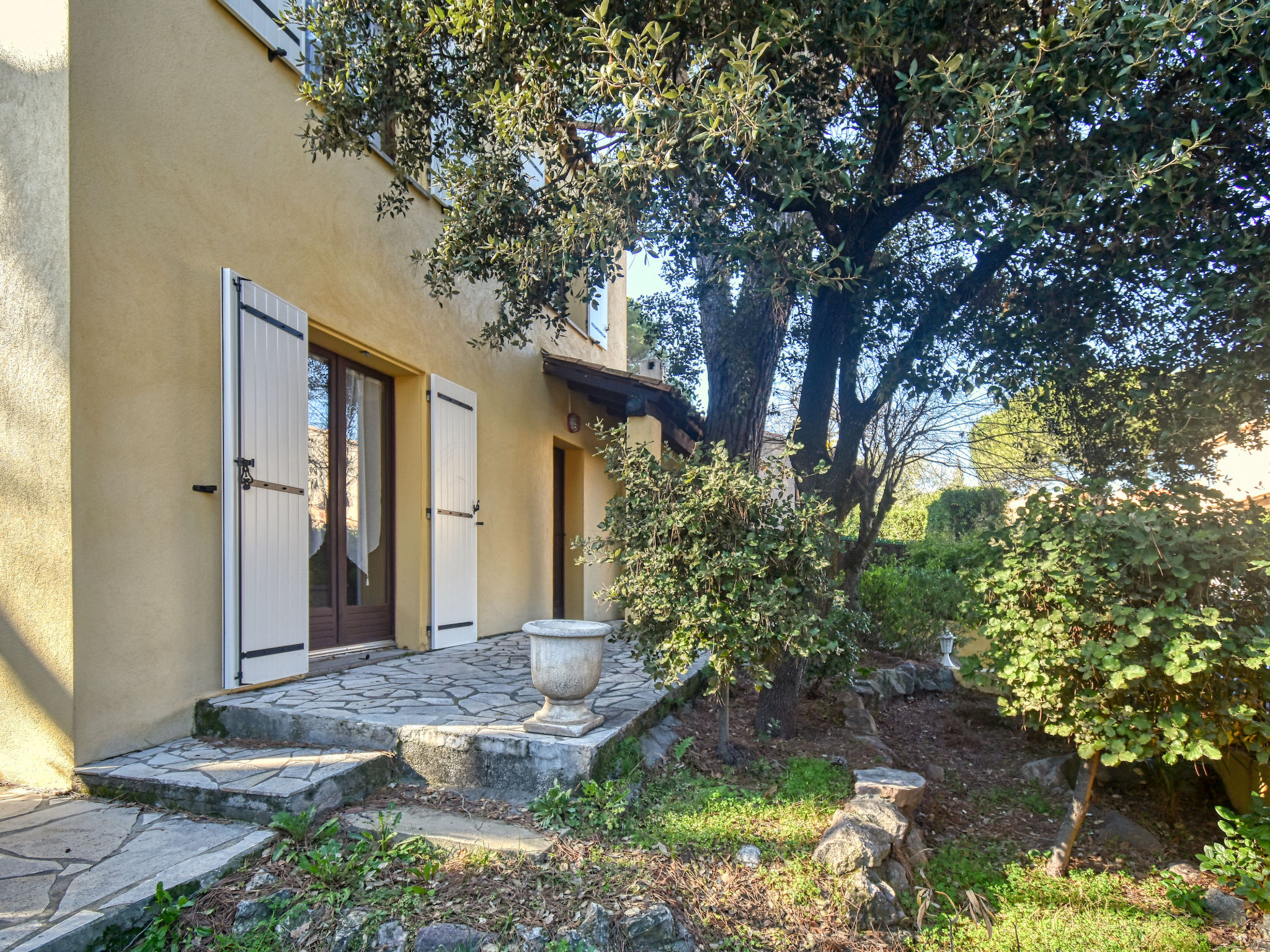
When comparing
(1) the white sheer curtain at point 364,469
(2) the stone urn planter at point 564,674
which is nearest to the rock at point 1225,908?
(2) the stone urn planter at point 564,674

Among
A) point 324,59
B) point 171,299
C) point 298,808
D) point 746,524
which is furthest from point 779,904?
point 324,59

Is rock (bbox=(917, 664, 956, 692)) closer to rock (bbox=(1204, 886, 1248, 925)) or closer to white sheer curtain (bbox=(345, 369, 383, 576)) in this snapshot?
rock (bbox=(1204, 886, 1248, 925))

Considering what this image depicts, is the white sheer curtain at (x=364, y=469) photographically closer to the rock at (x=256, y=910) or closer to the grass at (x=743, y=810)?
the grass at (x=743, y=810)

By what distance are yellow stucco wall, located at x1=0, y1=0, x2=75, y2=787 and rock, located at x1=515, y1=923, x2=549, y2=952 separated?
2334 mm

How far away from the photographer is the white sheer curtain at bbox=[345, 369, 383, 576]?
582 cm

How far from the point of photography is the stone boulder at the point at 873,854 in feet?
10.2

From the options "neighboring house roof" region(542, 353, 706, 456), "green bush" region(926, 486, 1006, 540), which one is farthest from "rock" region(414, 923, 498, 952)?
"green bush" region(926, 486, 1006, 540)

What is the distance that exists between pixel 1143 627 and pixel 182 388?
486cm

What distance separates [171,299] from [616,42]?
2703 mm

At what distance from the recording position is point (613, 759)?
3771mm

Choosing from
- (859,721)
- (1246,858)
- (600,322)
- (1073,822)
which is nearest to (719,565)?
(1073,822)

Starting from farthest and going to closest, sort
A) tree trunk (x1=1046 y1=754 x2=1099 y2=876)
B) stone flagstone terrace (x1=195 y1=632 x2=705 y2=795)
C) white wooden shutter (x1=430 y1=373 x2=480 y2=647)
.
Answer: white wooden shutter (x1=430 y1=373 x2=480 y2=647), tree trunk (x1=1046 y1=754 x2=1099 y2=876), stone flagstone terrace (x1=195 y1=632 x2=705 y2=795)

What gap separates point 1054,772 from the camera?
4.80 m

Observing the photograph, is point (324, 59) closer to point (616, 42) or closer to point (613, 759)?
point (616, 42)
